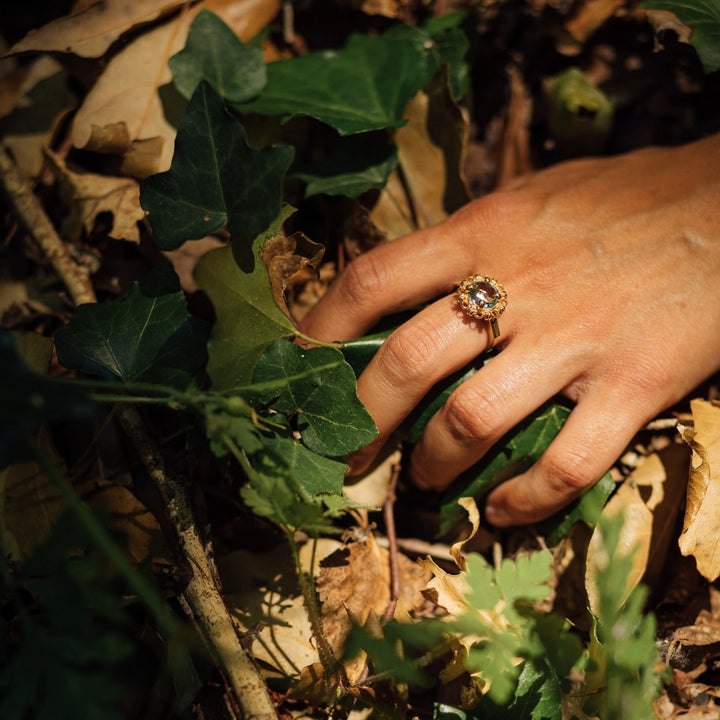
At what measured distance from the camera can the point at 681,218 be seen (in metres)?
1.83

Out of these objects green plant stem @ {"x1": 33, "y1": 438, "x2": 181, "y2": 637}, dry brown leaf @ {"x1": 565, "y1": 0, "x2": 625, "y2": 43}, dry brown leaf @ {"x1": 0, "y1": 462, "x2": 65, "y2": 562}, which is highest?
dry brown leaf @ {"x1": 565, "y1": 0, "x2": 625, "y2": 43}

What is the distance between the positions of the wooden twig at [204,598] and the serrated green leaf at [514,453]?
69 centimetres

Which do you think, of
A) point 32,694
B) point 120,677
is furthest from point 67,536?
point 120,677

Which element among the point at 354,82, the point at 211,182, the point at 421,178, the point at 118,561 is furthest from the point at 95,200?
the point at 118,561

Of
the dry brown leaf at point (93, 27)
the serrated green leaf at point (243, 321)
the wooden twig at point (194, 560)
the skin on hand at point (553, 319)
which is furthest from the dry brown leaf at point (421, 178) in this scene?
the wooden twig at point (194, 560)

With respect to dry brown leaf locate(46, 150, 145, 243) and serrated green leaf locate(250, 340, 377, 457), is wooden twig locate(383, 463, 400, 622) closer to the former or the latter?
serrated green leaf locate(250, 340, 377, 457)

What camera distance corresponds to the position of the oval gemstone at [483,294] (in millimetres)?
1651

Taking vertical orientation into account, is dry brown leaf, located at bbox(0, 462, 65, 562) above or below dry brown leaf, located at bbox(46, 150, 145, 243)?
below

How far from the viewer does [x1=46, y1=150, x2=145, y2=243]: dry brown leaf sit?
1941mm

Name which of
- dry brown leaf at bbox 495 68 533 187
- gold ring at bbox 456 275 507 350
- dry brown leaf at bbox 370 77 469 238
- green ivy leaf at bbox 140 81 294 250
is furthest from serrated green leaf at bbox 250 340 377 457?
dry brown leaf at bbox 495 68 533 187

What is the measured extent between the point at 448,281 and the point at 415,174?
59cm

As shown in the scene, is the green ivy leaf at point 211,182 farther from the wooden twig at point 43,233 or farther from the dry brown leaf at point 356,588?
the dry brown leaf at point 356,588

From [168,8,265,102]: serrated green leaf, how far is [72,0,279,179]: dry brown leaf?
14 cm

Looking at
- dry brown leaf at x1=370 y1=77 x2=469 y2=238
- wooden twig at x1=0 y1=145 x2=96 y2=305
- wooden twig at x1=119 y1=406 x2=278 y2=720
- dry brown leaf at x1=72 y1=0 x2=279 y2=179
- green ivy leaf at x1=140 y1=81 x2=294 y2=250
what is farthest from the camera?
dry brown leaf at x1=370 y1=77 x2=469 y2=238
